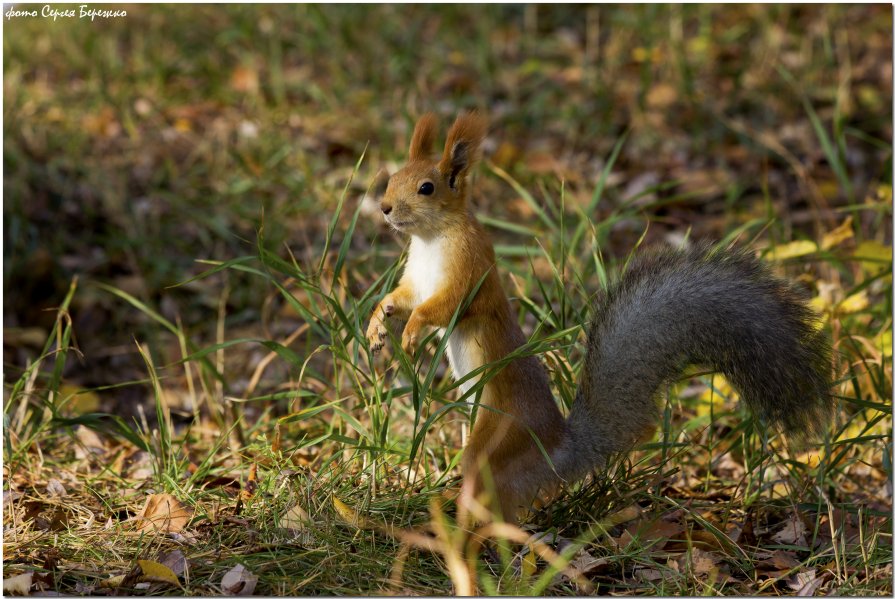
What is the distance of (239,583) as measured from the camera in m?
1.96

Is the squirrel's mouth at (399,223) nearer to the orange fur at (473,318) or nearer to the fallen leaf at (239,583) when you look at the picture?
the orange fur at (473,318)

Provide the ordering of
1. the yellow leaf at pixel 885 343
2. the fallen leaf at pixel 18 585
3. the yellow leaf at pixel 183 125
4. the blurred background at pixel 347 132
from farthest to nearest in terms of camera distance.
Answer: the yellow leaf at pixel 183 125 < the blurred background at pixel 347 132 < the yellow leaf at pixel 885 343 < the fallen leaf at pixel 18 585

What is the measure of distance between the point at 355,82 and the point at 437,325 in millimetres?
3111

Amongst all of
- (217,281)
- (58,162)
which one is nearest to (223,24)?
(58,162)

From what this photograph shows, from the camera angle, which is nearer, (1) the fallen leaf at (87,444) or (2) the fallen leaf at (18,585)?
(2) the fallen leaf at (18,585)

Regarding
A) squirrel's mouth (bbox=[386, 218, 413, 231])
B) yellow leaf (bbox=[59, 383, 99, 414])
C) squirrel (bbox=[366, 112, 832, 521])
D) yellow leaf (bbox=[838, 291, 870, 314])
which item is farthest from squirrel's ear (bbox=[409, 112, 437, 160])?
yellow leaf (bbox=[59, 383, 99, 414])

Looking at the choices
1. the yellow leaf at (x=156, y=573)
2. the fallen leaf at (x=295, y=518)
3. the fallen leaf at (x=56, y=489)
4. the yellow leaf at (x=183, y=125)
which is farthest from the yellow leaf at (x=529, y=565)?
the yellow leaf at (x=183, y=125)

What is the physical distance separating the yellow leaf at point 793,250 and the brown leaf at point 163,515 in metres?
1.72

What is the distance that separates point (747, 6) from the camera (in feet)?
17.7

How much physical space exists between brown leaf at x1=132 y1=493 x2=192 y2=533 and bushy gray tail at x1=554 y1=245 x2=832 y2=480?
829 millimetres

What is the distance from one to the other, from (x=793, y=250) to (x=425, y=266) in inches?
47.8

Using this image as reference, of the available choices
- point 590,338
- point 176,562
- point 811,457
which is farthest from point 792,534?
point 176,562

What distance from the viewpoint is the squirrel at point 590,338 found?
6.64ft

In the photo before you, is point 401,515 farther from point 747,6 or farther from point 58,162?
point 747,6
